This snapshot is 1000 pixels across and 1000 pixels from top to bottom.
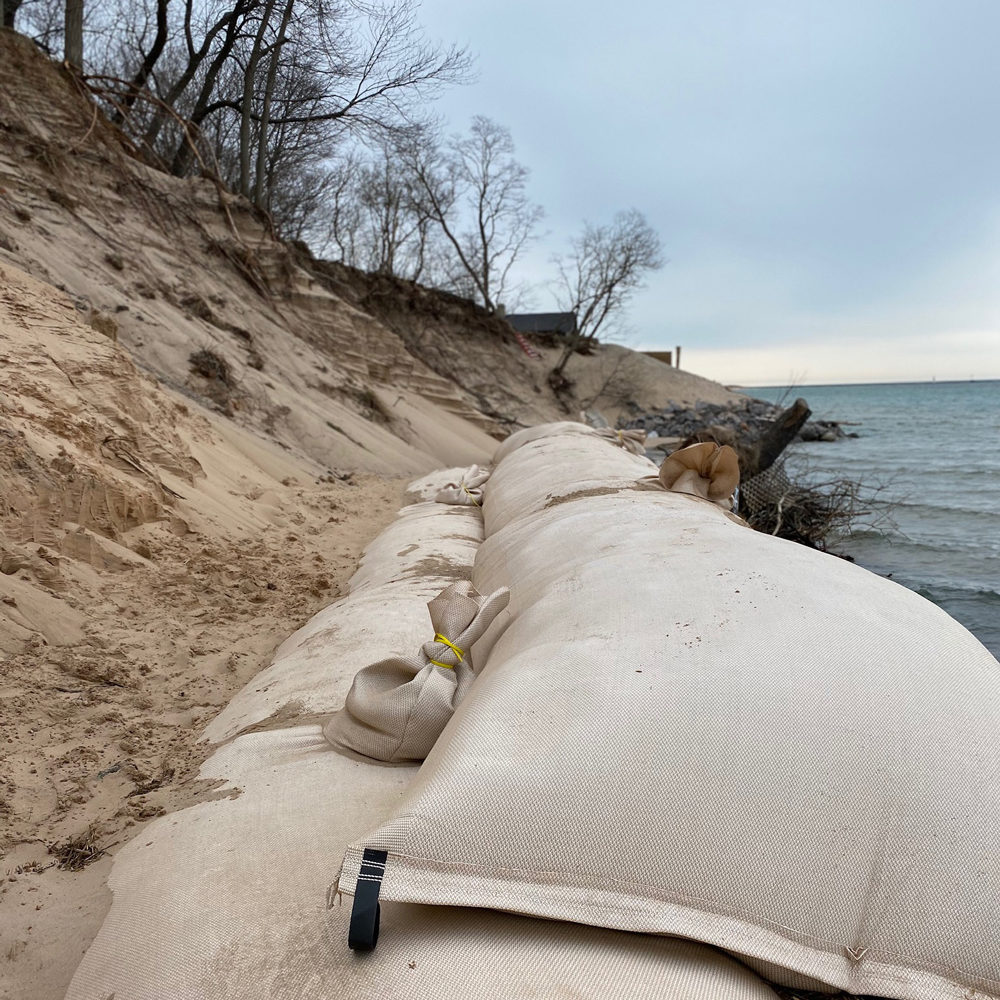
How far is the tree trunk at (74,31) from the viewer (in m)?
8.81

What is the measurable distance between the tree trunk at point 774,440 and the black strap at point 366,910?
6009 mm

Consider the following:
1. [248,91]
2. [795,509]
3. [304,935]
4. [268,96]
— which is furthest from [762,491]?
[248,91]

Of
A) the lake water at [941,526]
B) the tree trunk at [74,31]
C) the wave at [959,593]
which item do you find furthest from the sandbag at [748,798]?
the tree trunk at [74,31]

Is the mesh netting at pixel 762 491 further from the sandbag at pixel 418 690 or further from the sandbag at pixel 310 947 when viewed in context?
the sandbag at pixel 310 947

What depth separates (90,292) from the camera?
6184mm

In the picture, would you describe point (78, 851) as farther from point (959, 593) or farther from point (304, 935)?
point (959, 593)

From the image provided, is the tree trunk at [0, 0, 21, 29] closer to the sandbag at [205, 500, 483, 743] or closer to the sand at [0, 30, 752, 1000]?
the sand at [0, 30, 752, 1000]

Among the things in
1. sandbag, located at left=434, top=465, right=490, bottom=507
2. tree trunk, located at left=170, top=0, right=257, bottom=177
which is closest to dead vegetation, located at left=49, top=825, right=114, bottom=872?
sandbag, located at left=434, top=465, right=490, bottom=507

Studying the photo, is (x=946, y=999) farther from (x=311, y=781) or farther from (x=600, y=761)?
(x=311, y=781)

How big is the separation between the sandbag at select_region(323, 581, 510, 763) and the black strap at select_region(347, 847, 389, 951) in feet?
1.76

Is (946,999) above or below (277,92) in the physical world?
below

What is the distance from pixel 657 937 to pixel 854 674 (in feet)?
1.69

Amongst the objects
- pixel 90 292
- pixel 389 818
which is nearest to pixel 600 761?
pixel 389 818

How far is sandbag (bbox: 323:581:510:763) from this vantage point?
1.61 metres
